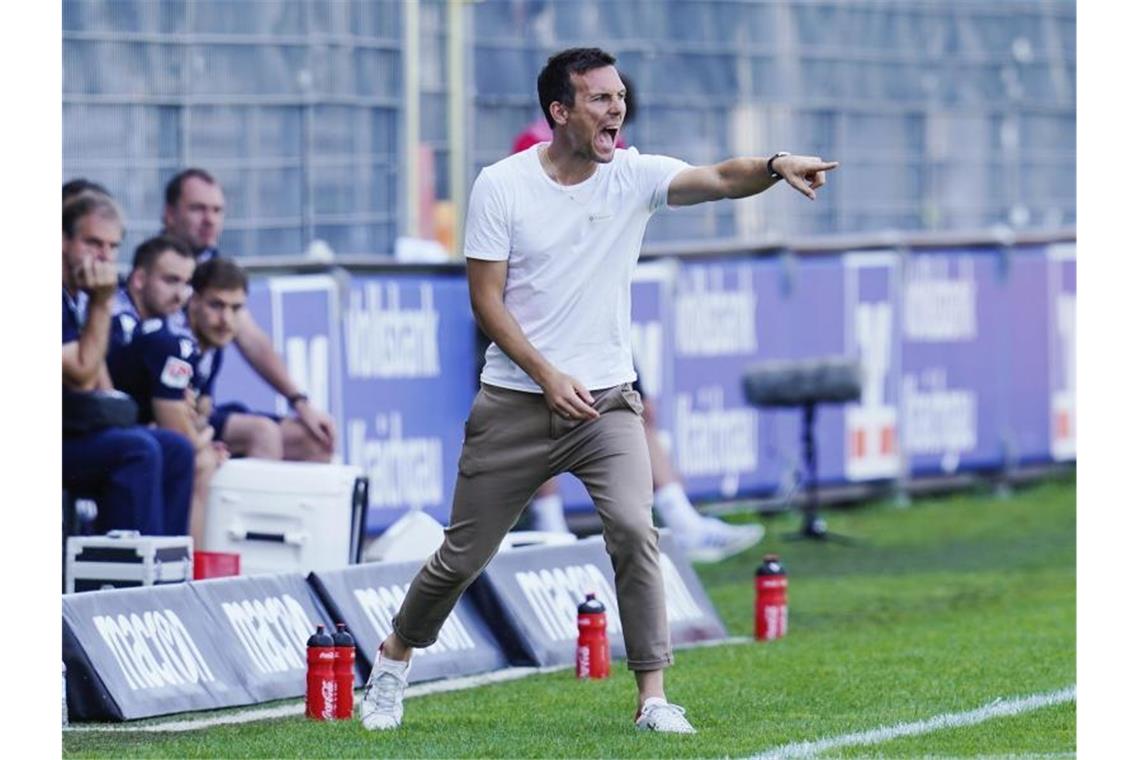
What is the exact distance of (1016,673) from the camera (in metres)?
9.41

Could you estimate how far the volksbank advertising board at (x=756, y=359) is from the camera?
44.3 ft

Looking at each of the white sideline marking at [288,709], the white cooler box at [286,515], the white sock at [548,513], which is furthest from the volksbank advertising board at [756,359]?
the white sideline marking at [288,709]

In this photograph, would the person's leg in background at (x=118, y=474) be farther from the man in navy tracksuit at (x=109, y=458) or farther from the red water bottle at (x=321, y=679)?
the red water bottle at (x=321, y=679)

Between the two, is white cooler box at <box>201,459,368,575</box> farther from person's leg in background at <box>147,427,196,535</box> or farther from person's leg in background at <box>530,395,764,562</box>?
person's leg in background at <box>530,395,764,562</box>

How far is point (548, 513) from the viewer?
46.8ft

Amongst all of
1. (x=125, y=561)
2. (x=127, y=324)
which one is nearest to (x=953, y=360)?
(x=127, y=324)

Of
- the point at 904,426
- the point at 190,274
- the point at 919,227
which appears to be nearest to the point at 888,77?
the point at 919,227

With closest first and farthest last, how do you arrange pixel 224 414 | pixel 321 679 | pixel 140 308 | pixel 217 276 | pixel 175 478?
pixel 321 679 < pixel 175 478 < pixel 140 308 < pixel 217 276 < pixel 224 414

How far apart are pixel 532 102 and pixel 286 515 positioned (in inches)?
204

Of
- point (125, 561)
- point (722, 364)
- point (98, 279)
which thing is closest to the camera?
point (125, 561)

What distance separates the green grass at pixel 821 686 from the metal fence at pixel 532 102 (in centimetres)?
289

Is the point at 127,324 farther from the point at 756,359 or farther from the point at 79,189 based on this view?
the point at 756,359

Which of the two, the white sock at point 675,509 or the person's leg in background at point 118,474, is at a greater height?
the person's leg in background at point 118,474

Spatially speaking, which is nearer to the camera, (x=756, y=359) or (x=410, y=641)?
(x=410, y=641)
